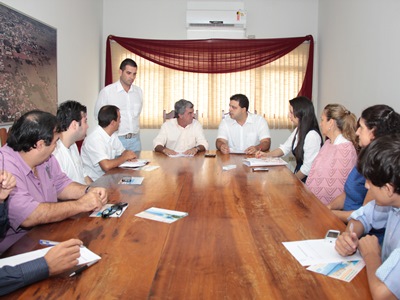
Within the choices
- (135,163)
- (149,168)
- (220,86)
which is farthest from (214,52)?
(149,168)

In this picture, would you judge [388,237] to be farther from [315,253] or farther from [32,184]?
[32,184]

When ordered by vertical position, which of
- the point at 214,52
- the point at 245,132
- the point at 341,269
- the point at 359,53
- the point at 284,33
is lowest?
the point at 341,269

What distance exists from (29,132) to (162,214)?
28.3 inches

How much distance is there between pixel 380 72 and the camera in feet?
11.9

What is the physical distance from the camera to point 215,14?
5.55 m

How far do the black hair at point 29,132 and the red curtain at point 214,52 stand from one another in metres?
4.01

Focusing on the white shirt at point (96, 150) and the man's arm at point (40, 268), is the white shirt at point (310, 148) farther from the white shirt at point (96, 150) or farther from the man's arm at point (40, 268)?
the man's arm at point (40, 268)

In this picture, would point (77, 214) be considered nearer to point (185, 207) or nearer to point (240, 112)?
point (185, 207)

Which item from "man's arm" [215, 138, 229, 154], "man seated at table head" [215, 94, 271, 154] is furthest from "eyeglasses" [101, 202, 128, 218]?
"man seated at table head" [215, 94, 271, 154]

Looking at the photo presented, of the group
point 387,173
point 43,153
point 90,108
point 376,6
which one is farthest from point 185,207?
point 90,108

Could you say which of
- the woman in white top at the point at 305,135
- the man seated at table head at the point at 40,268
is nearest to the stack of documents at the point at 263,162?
the woman in white top at the point at 305,135

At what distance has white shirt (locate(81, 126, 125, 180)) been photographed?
3086mm

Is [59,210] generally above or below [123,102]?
below

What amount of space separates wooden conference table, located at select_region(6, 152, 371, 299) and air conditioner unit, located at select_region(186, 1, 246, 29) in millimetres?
3755
